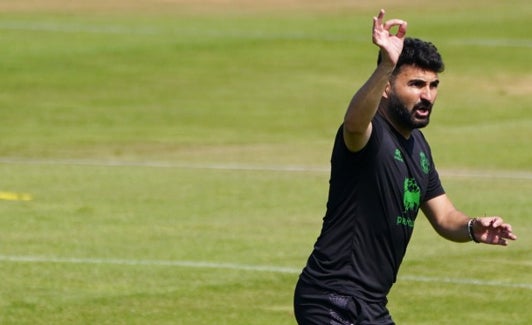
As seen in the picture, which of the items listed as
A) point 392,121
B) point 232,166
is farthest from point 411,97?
point 232,166

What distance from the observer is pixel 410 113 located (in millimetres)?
8680

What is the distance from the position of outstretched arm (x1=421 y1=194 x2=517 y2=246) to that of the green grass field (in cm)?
359

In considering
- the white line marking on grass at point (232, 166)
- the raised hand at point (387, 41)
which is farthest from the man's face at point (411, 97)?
the white line marking on grass at point (232, 166)

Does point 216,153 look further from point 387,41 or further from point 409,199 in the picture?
point 387,41

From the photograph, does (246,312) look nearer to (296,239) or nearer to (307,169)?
(296,239)

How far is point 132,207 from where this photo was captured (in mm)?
19000

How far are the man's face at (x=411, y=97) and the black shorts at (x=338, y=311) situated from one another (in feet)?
3.31

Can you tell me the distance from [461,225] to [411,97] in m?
1.14

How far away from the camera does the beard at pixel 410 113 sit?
8641mm

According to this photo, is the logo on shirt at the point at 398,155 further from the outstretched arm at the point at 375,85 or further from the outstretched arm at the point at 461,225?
the outstretched arm at the point at 461,225

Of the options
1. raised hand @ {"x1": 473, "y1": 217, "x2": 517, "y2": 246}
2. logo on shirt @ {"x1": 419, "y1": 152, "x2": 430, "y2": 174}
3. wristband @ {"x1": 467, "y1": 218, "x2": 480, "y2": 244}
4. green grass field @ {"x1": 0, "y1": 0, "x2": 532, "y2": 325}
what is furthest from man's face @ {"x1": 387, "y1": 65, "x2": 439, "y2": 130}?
green grass field @ {"x1": 0, "y1": 0, "x2": 532, "y2": 325}

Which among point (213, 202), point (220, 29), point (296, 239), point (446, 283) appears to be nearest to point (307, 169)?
point (213, 202)

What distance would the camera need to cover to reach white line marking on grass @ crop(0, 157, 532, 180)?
2248 cm

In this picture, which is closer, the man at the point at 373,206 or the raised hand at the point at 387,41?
the raised hand at the point at 387,41
